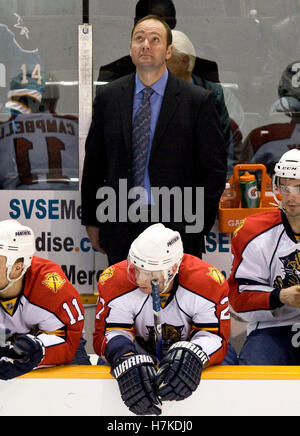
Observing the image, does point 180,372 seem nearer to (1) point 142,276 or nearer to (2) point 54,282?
(1) point 142,276

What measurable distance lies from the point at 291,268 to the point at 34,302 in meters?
1.17

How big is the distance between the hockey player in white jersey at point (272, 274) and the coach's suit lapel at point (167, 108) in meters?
0.61

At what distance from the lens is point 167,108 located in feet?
12.0

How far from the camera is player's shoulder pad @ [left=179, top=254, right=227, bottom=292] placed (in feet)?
9.39

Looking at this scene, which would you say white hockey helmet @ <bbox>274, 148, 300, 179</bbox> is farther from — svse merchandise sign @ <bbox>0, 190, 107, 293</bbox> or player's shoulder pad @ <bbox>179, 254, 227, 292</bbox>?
svse merchandise sign @ <bbox>0, 190, 107, 293</bbox>

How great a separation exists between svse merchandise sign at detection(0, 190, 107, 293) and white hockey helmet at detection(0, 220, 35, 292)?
4.52 feet

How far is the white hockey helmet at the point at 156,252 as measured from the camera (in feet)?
8.64

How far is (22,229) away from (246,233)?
1.05m

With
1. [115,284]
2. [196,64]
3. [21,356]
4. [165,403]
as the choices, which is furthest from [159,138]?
[165,403]

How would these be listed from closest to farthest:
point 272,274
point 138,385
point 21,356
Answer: point 138,385 → point 21,356 → point 272,274

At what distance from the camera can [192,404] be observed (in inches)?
94.0

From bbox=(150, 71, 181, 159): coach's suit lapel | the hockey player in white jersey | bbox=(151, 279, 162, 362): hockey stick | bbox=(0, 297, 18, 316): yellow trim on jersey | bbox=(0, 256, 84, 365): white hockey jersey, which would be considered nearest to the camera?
bbox=(151, 279, 162, 362): hockey stick

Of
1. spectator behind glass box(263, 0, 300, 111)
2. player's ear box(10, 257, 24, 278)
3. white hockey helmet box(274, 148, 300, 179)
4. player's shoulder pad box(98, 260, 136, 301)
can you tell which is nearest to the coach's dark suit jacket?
white hockey helmet box(274, 148, 300, 179)

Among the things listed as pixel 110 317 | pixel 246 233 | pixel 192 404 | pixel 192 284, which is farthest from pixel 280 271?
pixel 192 404
